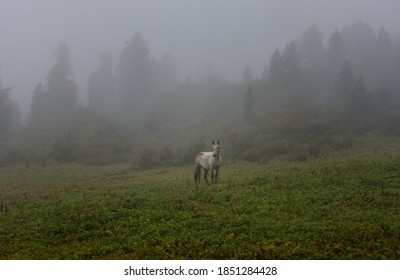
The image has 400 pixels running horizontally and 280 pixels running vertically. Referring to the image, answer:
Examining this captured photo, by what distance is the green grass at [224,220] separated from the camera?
1031 centimetres

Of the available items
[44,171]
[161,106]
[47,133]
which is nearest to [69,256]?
[44,171]

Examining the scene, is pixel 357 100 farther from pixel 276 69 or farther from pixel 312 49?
pixel 312 49

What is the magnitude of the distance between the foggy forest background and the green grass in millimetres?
15732

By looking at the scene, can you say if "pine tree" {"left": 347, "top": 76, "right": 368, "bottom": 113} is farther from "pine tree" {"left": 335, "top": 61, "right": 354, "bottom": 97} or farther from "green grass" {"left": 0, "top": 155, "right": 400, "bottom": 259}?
"green grass" {"left": 0, "top": 155, "right": 400, "bottom": 259}

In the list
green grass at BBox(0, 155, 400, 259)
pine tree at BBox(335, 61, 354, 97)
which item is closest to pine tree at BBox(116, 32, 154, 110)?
pine tree at BBox(335, 61, 354, 97)

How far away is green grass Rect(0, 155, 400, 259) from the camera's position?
33.8ft

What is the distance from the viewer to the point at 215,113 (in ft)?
231

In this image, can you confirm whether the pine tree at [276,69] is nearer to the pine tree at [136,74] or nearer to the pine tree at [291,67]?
the pine tree at [291,67]

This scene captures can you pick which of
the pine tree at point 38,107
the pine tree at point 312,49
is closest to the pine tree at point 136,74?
the pine tree at point 38,107

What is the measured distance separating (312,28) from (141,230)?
10572 cm

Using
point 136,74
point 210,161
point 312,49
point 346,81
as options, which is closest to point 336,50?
point 312,49

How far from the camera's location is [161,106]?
75.3 m

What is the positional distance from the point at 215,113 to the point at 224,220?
5814 centimetres
